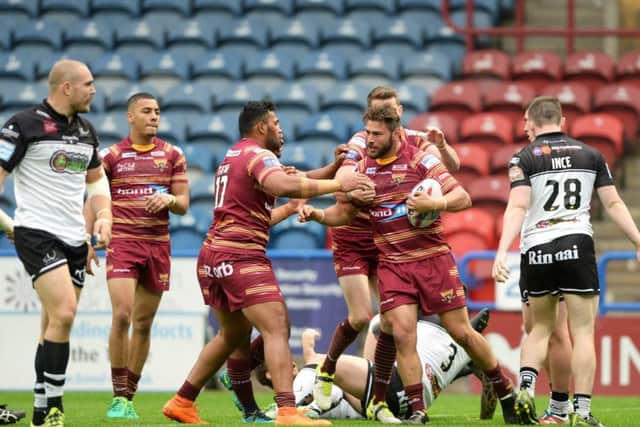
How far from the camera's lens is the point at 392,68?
18.6 meters

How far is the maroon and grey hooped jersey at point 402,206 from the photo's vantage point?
8695 mm

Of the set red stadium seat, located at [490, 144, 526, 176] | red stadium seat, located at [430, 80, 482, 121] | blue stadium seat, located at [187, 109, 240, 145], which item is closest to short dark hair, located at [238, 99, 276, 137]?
red stadium seat, located at [490, 144, 526, 176]

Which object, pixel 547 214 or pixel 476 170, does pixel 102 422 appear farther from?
pixel 476 170

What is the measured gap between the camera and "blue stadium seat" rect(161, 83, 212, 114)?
1852cm

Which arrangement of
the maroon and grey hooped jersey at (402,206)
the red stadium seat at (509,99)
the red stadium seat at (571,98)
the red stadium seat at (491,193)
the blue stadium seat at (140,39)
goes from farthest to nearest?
the blue stadium seat at (140,39) → the red stadium seat at (509,99) → the red stadium seat at (571,98) → the red stadium seat at (491,193) → the maroon and grey hooped jersey at (402,206)

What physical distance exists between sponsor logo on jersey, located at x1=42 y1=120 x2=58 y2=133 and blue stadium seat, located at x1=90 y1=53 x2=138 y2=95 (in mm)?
11052

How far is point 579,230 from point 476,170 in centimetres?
777

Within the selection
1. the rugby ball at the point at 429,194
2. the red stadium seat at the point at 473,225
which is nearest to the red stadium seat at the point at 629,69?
the red stadium seat at the point at 473,225

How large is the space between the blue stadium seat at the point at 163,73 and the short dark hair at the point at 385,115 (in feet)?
35.7

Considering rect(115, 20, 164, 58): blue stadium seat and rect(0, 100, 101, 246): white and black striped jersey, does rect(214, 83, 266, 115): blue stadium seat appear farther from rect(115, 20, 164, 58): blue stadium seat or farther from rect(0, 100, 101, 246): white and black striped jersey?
rect(0, 100, 101, 246): white and black striped jersey

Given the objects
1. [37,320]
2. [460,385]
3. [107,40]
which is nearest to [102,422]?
[37,320]

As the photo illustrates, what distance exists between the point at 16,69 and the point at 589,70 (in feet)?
29.4

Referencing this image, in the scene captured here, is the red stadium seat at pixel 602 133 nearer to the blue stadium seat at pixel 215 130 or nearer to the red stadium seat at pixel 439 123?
the red stadium seat at pixel 439 123

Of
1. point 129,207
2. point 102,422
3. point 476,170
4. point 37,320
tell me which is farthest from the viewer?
point 476,170
